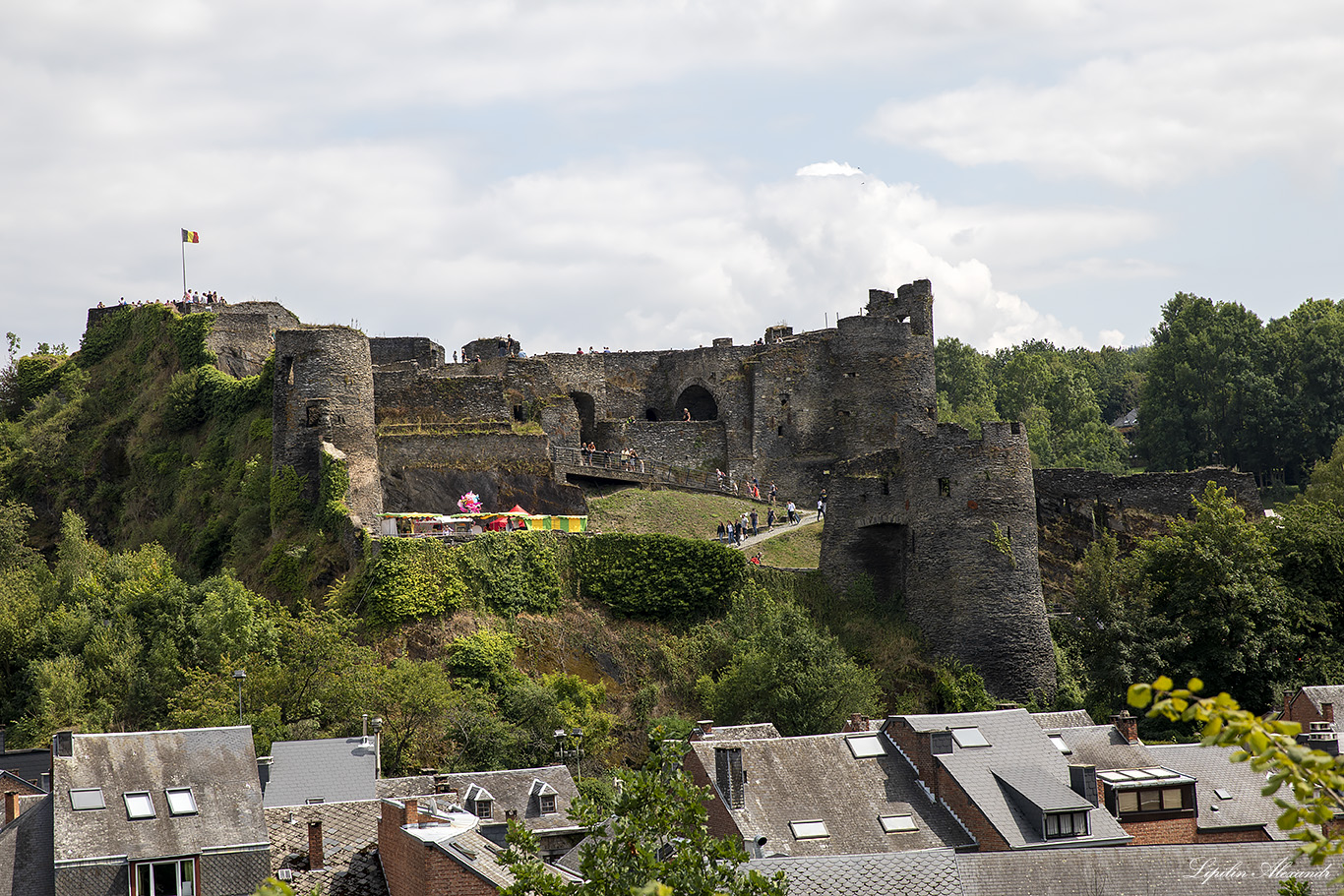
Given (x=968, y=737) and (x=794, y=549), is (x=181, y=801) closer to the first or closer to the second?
(x=968, y=737)

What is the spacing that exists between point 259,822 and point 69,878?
10.9ft

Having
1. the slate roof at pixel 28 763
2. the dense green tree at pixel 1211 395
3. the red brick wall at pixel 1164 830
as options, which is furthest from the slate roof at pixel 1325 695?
the dense green tree at pixel 1211 395

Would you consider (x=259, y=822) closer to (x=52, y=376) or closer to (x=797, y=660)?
(x=797, y=660)

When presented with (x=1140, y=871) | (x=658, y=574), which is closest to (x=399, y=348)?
(x=658, y=574)

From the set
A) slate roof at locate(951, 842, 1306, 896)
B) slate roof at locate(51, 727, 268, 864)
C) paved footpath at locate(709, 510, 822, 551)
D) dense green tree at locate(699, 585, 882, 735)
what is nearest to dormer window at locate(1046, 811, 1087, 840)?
slate roof at locate(951, 842, 1306, 896)

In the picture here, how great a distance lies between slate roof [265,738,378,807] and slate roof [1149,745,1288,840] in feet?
56.5

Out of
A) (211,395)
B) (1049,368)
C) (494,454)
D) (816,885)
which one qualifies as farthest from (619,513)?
(1049,368)

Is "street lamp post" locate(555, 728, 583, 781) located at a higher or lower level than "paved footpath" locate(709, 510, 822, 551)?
lower

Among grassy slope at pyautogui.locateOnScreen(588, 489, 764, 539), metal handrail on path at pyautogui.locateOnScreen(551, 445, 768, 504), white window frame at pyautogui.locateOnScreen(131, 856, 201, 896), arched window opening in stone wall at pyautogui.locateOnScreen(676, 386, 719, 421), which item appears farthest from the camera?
arched window opening in stone wall at pyautogui.locateOnScreen(676, 386, 719, 421)

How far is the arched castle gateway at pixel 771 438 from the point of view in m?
43.8

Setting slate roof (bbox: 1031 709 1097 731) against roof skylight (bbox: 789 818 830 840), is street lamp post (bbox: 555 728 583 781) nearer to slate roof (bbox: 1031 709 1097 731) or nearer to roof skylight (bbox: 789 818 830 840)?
roof skylight (bbox: 789 818 830 840)

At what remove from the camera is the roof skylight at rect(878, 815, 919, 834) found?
101 ft

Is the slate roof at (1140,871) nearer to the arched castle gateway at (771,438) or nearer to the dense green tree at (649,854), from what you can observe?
the dense green tree at (649,854)

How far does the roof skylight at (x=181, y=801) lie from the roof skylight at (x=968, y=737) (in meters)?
15.5
